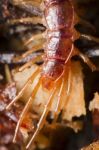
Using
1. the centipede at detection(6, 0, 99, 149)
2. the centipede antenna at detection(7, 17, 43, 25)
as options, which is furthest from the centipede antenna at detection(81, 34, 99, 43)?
the centipede antenna at detection(7, 17, 43, 25)

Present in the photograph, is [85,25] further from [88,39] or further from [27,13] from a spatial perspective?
[27,13]

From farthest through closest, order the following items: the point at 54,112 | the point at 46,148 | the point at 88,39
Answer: the point at 46,148
the point at 54,112
the point at 88,39

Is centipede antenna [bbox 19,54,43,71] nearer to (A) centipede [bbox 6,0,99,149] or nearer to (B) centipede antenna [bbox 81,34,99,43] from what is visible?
(A) centipede [bbox 6,0,99,149]

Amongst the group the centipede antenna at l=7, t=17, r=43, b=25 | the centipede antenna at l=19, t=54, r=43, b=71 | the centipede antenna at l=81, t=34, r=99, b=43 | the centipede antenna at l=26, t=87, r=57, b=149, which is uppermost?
the centipede antenna at l=7, t=17, r=43, b=25

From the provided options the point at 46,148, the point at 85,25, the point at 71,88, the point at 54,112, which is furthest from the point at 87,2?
the point at 46,148

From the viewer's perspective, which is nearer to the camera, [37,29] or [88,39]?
[88,39]

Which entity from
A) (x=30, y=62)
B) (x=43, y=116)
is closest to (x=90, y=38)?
(x=30, y=62)

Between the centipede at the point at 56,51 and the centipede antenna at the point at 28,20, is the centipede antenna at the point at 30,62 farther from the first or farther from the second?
the centipede antenna at the point at 28,20

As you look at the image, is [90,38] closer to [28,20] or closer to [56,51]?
[56,51]
